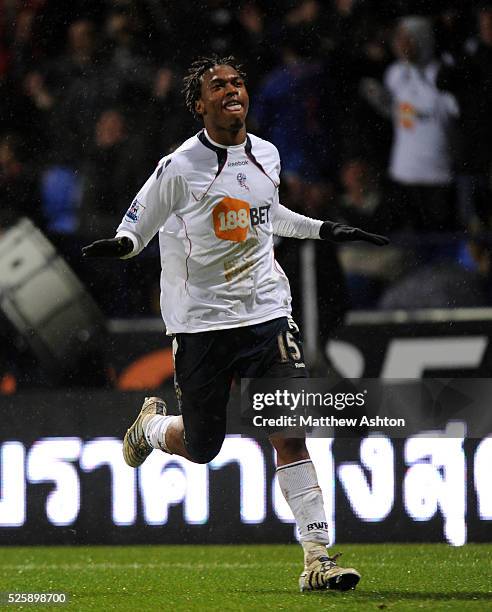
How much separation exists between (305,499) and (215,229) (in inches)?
38.2

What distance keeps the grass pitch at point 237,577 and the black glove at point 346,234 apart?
121 centimetres

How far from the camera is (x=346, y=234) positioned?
16.3 ft

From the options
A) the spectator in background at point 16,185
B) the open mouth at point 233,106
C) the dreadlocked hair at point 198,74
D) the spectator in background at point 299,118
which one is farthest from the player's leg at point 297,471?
the spectator in background at point 16,185

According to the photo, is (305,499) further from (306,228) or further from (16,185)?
(16,185)

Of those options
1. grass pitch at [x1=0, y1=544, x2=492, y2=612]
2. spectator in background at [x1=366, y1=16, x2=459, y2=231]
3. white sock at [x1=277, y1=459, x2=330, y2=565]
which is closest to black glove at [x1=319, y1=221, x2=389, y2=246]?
white sock at [x1=277, y1=459, x2=330, y2=565]

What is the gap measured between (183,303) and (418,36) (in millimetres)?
3227

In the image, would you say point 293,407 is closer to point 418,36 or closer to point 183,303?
point 183,303

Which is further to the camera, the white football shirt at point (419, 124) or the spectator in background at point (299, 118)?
the white football shirt at point (419, 124)

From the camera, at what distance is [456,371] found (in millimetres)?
6625

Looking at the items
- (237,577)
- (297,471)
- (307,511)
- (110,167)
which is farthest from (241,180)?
(110,167)

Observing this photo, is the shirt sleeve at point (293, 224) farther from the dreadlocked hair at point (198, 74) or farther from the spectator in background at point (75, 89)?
the spectator in background at point (75, 89)

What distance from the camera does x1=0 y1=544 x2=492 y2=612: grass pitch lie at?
440cm

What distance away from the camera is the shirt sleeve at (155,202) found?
15.7 feet

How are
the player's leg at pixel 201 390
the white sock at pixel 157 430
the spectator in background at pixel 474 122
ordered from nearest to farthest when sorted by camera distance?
the player's leg at pixel 201 390 → the white sock at pixel 157 430 → the spectator in background at pixel 474 122
